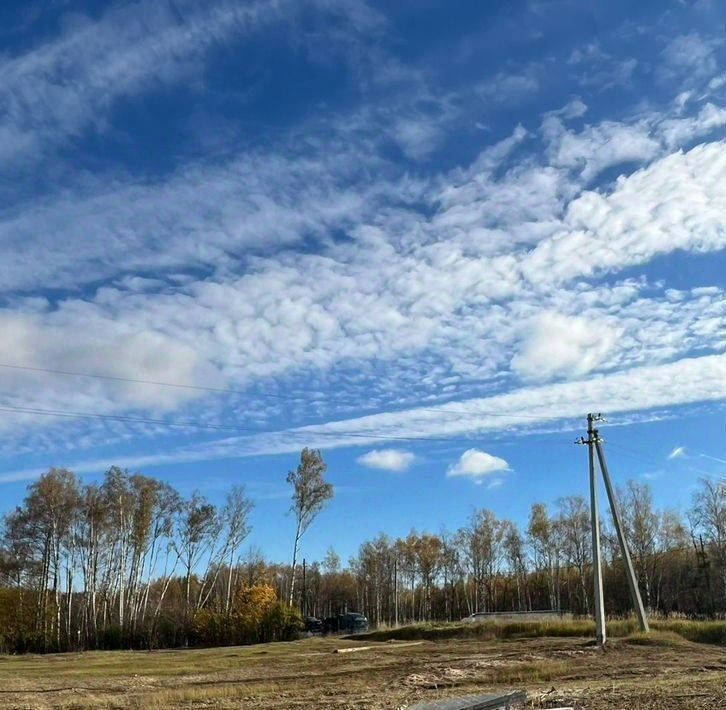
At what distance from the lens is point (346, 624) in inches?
2613

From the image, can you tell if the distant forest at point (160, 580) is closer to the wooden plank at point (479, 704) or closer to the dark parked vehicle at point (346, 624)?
the dark parked vehicle at point (346, 624)

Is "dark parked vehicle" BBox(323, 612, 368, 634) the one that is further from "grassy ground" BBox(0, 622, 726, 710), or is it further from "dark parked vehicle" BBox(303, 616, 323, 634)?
"grassy ground" BBox(0, 622, 726, 710)

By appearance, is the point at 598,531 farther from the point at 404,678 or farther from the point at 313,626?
the point at 313,626

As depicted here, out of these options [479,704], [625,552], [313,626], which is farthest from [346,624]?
[479,704]

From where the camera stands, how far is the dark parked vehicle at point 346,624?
64731mm

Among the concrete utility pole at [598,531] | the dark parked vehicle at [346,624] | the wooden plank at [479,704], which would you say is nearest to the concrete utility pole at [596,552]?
the concrete utility pole at [598,531]

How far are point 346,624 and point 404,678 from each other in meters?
47.0

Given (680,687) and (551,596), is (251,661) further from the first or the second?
(551,596)

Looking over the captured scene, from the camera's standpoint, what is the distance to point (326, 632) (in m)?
65.7

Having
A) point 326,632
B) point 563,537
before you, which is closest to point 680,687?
point 326,632

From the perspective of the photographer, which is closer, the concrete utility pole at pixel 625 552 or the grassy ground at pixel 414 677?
the grassy ground at pixel 414 677

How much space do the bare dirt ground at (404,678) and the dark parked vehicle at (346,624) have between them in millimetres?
30010

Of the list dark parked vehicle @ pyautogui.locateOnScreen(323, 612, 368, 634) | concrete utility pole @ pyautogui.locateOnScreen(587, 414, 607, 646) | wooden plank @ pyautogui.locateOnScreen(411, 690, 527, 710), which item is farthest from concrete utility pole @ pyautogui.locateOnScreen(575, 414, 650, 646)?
dark parked vehicle @ pyautogui.locateOnScreen(323, 612, 368, 634)

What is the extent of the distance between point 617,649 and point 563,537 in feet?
163
